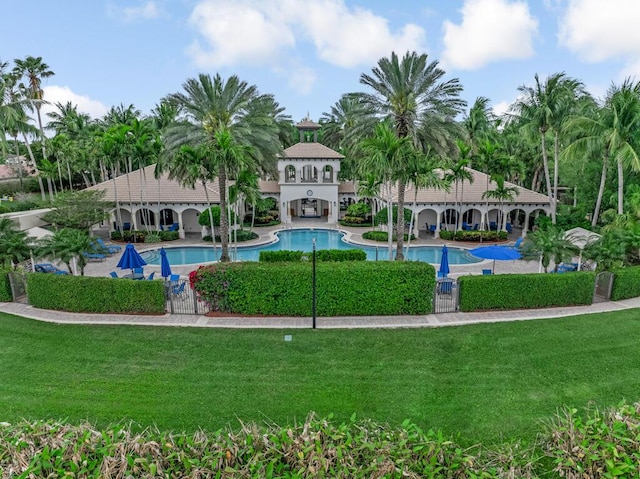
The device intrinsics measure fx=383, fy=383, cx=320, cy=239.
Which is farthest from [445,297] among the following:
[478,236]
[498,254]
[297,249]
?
[478,236]

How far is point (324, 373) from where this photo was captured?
1042 cm

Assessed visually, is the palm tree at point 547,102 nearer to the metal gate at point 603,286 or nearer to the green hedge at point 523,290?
the metal gate at point 603,286

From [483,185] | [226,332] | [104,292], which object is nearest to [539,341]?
[226,332]

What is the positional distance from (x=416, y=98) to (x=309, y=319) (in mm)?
13628

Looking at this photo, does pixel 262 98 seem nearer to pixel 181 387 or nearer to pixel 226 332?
pixel 226 332

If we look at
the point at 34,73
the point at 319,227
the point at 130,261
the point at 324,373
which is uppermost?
the point at 34,73

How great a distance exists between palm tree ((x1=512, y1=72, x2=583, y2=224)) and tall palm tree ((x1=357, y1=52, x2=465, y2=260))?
30.9ft

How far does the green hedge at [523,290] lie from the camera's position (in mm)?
14562

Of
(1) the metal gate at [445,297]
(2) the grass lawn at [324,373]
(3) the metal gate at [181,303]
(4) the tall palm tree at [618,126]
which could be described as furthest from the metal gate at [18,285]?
(4) the tall palm tree at [618,126]

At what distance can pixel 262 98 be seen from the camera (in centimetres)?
2208

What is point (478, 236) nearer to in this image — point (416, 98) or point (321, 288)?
point (416, 98)

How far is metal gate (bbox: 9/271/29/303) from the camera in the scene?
1580cm

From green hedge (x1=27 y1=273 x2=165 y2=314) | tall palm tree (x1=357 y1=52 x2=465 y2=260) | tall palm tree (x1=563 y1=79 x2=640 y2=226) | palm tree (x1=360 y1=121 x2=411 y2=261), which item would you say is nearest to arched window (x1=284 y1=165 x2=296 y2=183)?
tall palm tree (x1=357 y1=52 x2=465 y2=260)

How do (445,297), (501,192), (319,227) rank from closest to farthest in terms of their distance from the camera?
1. (445,297)
2. (501,192)
3. (319,227)
